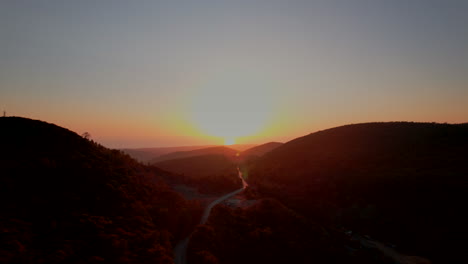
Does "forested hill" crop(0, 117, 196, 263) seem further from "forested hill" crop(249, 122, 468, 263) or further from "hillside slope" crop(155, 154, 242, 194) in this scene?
"forested hill" crop(249, 122, 468, 263)

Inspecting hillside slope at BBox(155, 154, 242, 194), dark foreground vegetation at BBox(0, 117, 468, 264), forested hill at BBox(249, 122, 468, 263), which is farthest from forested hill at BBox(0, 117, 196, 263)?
forested hill at BBox(249, 122, 468, 263)

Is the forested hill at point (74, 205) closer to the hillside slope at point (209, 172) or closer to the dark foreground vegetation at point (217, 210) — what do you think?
the dark foreground vegetation at point (217, 210)

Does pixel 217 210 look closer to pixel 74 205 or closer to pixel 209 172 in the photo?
pixel 74 205

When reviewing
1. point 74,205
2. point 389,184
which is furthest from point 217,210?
point 389,184

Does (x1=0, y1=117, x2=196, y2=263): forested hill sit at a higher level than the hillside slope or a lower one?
higher

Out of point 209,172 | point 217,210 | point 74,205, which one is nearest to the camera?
point 74,205

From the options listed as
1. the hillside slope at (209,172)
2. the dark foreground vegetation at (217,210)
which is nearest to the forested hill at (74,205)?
the dark foreground vegetation at (217,210)
